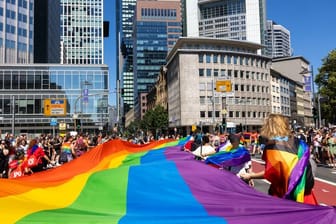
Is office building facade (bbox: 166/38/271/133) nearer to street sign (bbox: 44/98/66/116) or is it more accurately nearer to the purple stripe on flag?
street sign (bbox: 44/98/66/116)

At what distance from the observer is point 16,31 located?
9519cm

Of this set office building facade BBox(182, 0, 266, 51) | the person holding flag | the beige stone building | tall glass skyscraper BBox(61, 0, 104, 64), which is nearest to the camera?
the person holding flag

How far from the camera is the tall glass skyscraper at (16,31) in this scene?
9162 centimetres

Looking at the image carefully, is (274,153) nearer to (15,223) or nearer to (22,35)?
(15,223)

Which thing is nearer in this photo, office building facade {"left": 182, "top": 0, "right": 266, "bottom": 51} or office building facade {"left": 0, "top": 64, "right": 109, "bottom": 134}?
office building facade {"left": 0, "top": 64, "right": 109, "bottom": 134}

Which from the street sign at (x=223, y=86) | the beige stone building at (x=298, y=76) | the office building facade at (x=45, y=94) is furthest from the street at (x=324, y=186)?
the beige stone building at (x=298, y=76)

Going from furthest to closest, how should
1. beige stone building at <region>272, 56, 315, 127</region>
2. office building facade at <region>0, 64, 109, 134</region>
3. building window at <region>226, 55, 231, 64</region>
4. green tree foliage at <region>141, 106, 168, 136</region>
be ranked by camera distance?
beige stone building at <region>272, 56, 315, 127</region>
green tree foliage at <region>141, 106, 168, 136</region>
building window at <region>226, 55, 231, 64</region>
office building facade at <region>0, 64, 109, 134</region>

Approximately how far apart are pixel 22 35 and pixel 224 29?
106021 millimetres

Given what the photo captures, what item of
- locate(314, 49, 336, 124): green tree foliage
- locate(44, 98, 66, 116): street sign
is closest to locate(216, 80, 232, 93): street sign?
locate(314, 49, 336, 124): green tree foliage

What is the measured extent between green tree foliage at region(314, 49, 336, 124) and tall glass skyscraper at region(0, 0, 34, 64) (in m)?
69.5

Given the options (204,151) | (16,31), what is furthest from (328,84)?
(16,31)

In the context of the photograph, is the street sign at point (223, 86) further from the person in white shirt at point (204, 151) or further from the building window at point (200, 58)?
the building window at point (200, 58)

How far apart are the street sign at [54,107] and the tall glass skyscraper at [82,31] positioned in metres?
130

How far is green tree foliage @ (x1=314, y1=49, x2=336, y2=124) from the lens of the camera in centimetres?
5175
